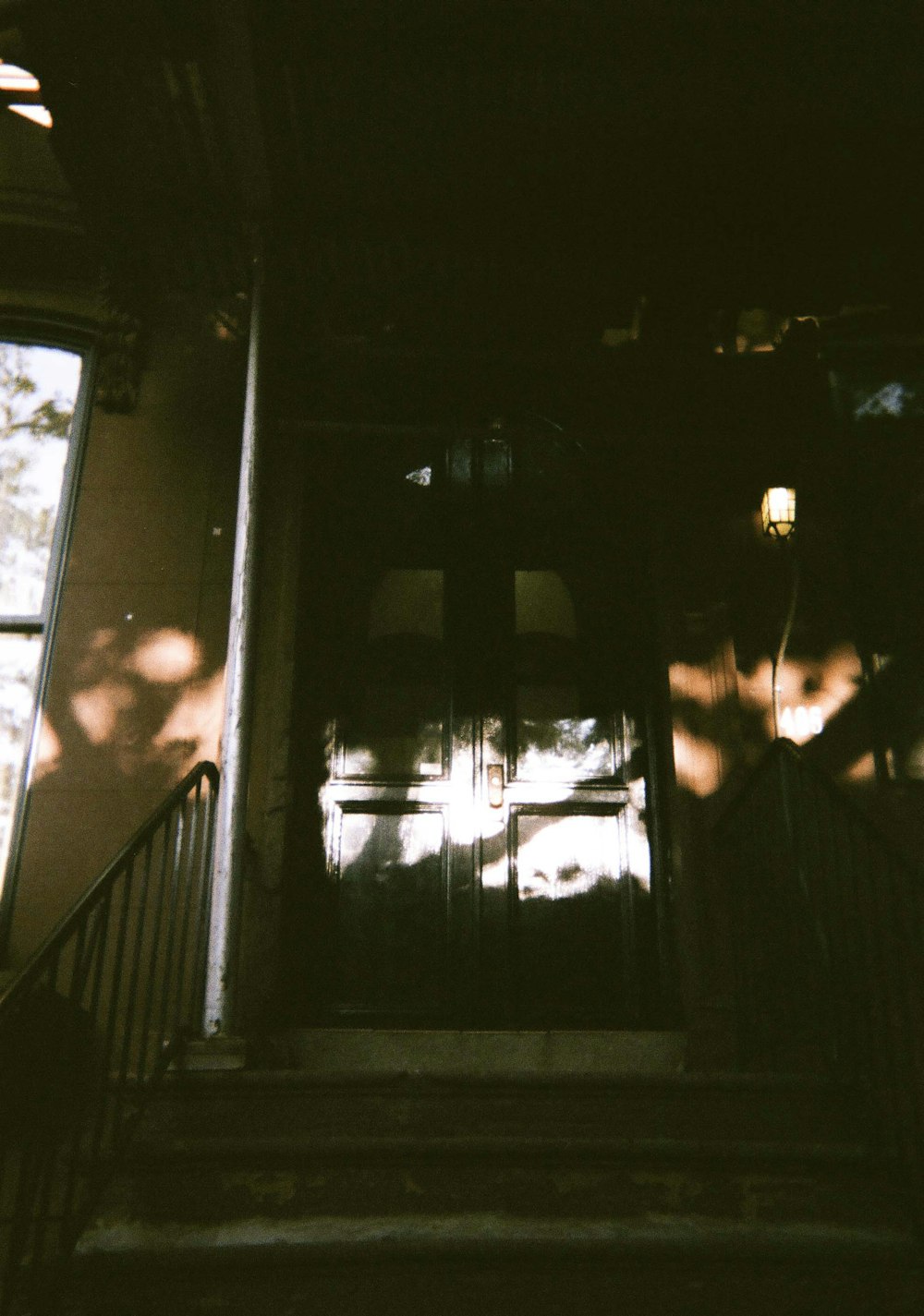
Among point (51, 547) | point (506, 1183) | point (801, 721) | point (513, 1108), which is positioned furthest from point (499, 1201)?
point (51, 547)

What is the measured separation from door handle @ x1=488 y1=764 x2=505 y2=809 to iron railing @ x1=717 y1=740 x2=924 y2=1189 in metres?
0.94

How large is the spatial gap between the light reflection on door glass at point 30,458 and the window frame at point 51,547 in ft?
0.13

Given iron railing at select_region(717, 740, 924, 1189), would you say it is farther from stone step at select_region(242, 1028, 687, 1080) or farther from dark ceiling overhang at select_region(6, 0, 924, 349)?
dark ceiling overhang at select_region(6, 0, 924, 349)

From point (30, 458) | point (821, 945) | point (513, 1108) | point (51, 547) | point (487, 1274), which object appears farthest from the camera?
point (30, 458)

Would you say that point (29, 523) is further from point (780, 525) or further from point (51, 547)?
point (780, 525)

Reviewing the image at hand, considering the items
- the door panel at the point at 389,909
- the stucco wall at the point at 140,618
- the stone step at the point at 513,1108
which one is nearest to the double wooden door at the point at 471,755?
the door panel at the point at 389,909

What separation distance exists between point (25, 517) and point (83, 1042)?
240 centimetres

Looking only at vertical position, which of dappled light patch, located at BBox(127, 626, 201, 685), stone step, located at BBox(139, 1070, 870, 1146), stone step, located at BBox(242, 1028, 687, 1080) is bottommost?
stone step, located at BBox(139, 1070, 870, 1146)

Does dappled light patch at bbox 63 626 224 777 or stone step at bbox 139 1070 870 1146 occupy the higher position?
dappled light patch at bbox 63 626 224 777

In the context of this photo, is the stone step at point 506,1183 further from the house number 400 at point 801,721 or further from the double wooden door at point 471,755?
the house number 400 at point 801,721

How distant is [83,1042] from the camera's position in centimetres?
322

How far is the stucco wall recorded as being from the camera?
387cm

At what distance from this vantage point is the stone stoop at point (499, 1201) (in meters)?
2.29

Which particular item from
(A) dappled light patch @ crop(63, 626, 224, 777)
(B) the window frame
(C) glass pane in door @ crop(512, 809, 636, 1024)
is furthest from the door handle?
(B) the window frame
